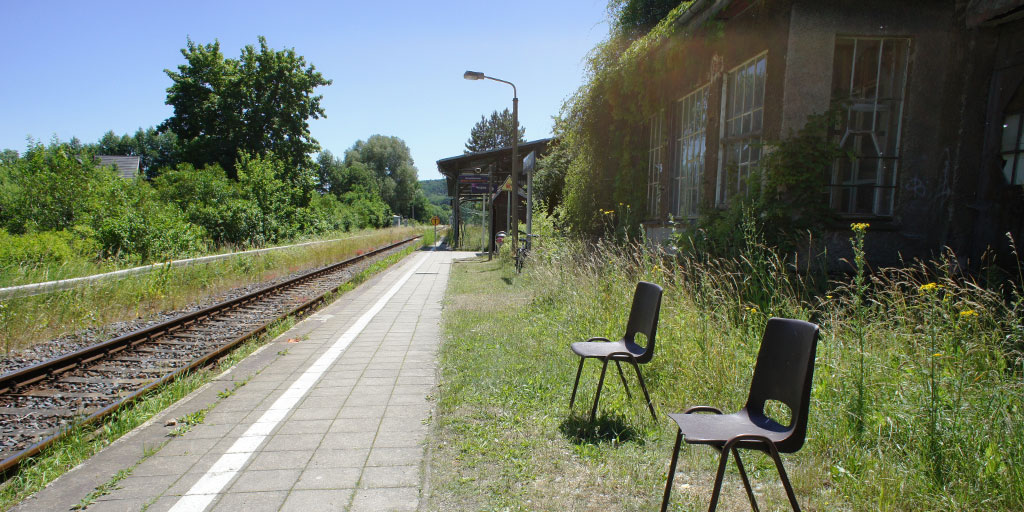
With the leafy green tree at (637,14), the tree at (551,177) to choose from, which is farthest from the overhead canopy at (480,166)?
the leafy green tree at (637,14)

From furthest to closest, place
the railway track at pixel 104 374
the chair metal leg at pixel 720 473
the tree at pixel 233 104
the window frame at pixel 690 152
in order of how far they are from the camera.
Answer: the tree at pixel 233 104 → the window frame at pixel 690 152 → the railway track at pixel 104 374 → the chair metal leg at pixel 720 473

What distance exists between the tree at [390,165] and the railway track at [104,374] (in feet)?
236

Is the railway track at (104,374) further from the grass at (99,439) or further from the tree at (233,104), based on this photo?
the tree at (233,104)

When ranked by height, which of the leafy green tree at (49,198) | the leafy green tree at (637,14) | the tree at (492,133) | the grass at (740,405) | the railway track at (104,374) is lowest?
the railway track at (104,374)

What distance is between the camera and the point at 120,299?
837 centimetres

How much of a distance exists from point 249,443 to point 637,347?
2.83 meters

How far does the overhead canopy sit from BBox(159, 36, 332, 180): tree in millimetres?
13997

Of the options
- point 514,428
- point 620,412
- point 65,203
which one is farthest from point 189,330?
point 65,203

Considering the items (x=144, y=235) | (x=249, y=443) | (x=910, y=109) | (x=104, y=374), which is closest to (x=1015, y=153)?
(x=910, y=109)

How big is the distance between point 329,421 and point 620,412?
87.6 inches

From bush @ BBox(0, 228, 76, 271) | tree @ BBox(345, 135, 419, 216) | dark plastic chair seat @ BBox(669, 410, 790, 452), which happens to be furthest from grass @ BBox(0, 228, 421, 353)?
tree @ BBox(345, 135, 419, 216)

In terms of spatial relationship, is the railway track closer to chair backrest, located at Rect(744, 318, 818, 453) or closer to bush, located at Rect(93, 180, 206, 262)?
chair backrest, located at Rect(744, 318, 818, 453)

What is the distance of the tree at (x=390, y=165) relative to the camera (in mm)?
78438

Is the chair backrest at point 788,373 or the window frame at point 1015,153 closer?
the chair backrest at point 788,373
